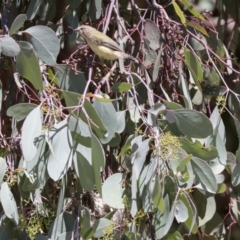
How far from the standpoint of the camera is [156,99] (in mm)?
1176

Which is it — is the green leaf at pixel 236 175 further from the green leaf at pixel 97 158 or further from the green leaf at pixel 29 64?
the green leaf at pixel 29 64

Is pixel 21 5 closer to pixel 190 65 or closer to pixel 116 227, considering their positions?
pixel 190 65

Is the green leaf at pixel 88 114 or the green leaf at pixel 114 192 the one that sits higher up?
the green leaf at pixel 88 114

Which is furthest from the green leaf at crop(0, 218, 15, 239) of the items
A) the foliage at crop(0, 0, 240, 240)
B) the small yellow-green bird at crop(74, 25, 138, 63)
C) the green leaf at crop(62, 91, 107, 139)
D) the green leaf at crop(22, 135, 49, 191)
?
the small yellow-green bird at crop(74, 25, 138, 63)

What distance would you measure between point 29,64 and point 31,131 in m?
0.12

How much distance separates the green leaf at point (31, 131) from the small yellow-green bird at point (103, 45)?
0.67 ft

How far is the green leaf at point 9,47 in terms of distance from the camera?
0.94 meters

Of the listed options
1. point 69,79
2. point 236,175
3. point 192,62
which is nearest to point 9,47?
point 69,79

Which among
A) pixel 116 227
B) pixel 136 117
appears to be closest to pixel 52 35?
pixel 136 117

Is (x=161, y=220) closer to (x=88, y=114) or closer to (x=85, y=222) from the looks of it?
(x=85, y=222)

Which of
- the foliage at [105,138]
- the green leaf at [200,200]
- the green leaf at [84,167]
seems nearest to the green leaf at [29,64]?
the foliage at [105,138]

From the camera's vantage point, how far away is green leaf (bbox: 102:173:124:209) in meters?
0.99

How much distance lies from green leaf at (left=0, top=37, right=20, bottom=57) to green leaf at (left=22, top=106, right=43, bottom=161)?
0.10 m

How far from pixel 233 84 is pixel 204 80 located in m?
0.29
